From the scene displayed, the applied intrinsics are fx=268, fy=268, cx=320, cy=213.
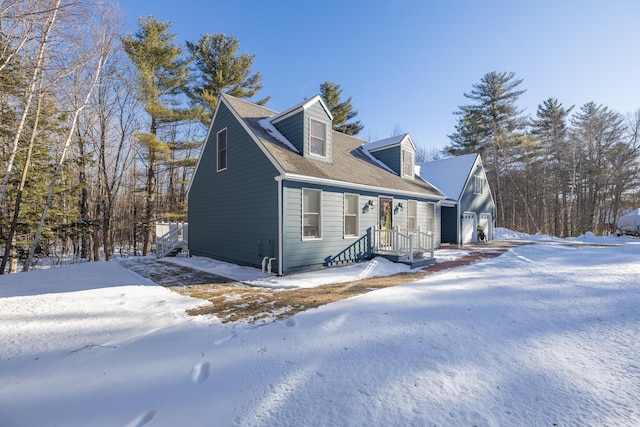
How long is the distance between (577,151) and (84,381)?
33.4 meters

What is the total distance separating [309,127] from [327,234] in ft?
12.3

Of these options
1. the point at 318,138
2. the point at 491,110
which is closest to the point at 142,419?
the point at 318,138

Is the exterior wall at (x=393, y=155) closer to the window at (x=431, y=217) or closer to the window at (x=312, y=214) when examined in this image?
the window at (x=431, y=217)

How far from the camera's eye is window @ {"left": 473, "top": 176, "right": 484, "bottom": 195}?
1782 cm

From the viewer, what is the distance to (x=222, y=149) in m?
10.5

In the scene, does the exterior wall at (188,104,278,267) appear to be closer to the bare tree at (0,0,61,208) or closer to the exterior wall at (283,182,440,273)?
the exterior wall at (283,182,440,273)

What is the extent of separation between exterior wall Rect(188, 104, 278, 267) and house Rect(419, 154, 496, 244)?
38.0ft

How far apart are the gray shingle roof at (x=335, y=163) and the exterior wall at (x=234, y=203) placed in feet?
1.32

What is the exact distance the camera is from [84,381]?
251cm

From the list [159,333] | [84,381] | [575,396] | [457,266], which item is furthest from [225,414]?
[457,266]

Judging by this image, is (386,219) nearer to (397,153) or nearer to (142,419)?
(397,153)

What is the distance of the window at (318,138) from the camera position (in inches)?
376

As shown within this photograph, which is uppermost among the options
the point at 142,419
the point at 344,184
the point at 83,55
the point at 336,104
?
the point at 336,104

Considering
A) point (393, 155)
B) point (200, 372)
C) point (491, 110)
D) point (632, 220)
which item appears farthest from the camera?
point (491, 110)
